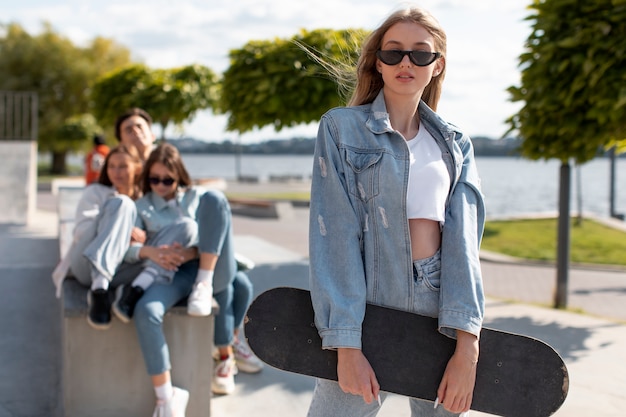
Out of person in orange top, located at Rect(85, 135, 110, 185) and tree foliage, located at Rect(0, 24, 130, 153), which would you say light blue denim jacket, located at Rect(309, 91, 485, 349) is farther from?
tree foliage, located at Rect(0, 24, 130, 153)

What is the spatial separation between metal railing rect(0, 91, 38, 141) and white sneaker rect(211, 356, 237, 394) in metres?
10.8

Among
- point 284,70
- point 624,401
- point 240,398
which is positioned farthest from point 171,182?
point 284,70

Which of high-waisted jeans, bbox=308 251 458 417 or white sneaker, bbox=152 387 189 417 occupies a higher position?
high-waisted jeans, bbox=308 251 458 417

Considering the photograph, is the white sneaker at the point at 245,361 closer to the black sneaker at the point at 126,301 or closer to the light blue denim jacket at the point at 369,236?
the black sneaker at the point at 126,301

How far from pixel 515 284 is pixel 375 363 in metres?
9.40

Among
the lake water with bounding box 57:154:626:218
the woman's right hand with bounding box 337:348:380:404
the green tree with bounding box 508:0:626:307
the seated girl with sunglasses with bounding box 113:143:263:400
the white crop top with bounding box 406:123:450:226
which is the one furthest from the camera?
the lake water with bounding box 57:154:626:218

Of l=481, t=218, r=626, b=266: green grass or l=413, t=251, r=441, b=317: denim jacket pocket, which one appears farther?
l=481, t=218, r=626, b=266: green grass

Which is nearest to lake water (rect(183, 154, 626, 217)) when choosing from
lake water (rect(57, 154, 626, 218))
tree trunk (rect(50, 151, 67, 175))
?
lake water (rect(57, 154, 626, 218))

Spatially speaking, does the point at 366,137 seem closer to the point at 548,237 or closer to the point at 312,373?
the point at 312,373

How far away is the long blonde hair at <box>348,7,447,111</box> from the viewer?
7.13ft

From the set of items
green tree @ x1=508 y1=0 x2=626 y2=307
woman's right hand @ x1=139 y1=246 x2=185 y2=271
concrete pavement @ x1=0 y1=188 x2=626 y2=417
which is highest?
green tree @ x1=508 y1=0 x2=626 y2=307

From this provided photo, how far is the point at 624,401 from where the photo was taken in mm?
4707

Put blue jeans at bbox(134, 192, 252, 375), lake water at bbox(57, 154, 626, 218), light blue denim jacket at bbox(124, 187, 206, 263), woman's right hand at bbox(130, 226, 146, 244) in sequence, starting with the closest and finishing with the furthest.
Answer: blue jeans at bbox(134, 192, 252, 375)
woman's right hand at bbox(130, 226, 146, 244)
light blue denim jacket at bbox(124, 187, 206, 263)
lake water at bbox(57, 154, 626, 218)

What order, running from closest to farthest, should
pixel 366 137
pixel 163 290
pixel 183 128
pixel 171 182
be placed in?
pixel 366 137
pixel 163 290
pixel 171 182
pixel 183 128
